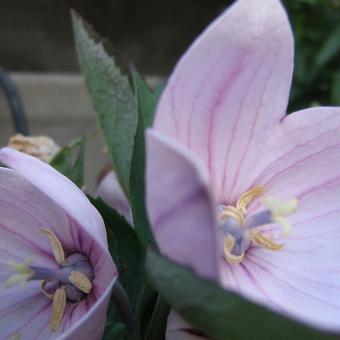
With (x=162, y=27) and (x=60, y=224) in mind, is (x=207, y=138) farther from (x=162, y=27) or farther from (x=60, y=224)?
(x=162, y=27)

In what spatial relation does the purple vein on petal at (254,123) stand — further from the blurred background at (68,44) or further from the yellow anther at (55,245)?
the blurred background at (68,44)

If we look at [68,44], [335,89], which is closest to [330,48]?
[335,89]

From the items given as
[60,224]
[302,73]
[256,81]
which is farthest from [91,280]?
[302,73]

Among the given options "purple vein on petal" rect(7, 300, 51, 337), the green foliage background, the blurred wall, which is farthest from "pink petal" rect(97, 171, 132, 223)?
the blurred wall

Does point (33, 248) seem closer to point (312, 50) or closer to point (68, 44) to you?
point (312, 50)

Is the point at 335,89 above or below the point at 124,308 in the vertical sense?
below
